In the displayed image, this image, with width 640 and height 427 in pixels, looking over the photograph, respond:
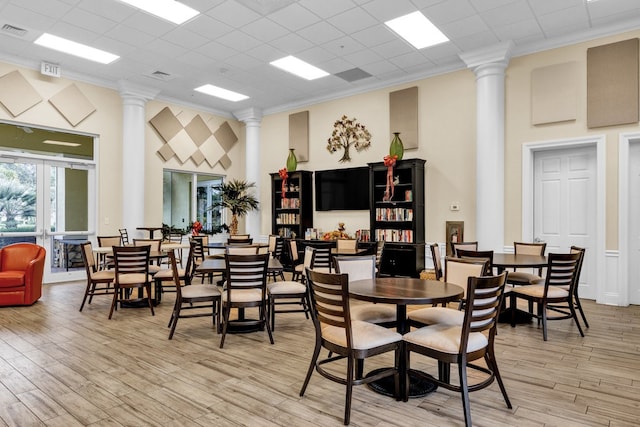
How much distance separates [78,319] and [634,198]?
7.93 metres

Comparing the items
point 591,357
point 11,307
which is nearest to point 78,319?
point 11,307

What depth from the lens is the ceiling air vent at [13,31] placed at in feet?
20.2

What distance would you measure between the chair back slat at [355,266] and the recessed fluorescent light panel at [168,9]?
4138 millimetres

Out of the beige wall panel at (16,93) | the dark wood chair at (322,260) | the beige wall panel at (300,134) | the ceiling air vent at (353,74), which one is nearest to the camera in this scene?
the dark wood chair at (322,260)

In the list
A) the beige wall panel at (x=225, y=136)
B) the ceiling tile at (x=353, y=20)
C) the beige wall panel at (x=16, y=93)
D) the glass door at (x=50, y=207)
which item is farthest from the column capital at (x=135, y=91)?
the ceiling tile at (x=353, y=20)

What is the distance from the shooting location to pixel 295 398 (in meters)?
3.03

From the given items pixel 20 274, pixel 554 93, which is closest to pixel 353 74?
pixel 554 93

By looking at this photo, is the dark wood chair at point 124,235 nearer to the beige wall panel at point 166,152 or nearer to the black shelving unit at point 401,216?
the beige wall panel at point 166,152

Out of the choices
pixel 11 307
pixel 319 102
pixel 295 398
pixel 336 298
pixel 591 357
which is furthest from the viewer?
pixel 319 102

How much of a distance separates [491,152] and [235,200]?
587cm

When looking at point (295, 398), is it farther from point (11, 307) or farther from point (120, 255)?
point (11, 307)

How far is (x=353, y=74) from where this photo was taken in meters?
8.11

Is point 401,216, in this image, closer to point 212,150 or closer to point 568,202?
point 568,202

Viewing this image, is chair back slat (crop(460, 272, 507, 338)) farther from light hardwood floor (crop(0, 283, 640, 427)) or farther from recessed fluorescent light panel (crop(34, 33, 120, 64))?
recessed fluorescent light panel (crop(34, 33, 120, 64))
